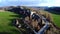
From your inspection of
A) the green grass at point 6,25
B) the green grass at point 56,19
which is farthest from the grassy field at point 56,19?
the green grass at point 6,25

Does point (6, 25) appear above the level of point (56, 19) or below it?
below

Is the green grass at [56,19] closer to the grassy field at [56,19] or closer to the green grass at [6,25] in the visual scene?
the grassy field at [56,19]

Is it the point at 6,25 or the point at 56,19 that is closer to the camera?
the point at 6,25

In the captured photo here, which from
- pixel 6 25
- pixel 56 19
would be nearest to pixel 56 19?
pixel 56 19

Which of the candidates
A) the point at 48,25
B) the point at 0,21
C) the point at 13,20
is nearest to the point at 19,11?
the point at 13,20

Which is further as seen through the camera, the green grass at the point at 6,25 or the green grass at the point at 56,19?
the green grass at the point at 56,19

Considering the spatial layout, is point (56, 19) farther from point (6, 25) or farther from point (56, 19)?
point (6, 25)

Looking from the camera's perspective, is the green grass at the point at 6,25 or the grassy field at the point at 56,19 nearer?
the green grass at the point at 6,25

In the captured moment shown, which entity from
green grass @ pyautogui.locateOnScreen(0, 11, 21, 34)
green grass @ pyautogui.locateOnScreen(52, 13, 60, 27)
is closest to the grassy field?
green grass @ pyautogui.locateOnScreen(52, 13, 60, 27)

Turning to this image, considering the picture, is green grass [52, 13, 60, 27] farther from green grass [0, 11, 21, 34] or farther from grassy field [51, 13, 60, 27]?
green grass [0, 11, 21, 34]

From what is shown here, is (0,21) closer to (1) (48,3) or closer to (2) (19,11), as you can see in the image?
(2) (19,11)
